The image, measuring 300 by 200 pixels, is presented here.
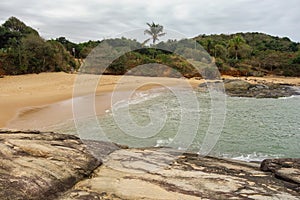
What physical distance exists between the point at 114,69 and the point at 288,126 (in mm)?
25101

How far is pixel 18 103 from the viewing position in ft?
54.0

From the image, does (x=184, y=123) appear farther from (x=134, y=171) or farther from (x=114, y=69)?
(x=114, y=69)

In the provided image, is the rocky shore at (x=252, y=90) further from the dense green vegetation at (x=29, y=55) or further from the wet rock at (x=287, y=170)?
the wet rock at (x=287, y=170)

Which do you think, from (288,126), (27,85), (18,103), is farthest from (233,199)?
(27,85)

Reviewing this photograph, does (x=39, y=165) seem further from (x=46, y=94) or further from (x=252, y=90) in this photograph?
(x=252, y=90)

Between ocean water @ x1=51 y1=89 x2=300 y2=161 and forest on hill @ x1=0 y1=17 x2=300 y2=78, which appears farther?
forest on hill @ x1=0 y1=17 x2=300 y2=78

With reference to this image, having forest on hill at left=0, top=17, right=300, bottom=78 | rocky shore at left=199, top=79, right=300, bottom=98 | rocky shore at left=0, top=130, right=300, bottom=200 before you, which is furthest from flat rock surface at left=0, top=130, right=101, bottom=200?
rocky shore at left=199, top=79, right=300, bottom=98

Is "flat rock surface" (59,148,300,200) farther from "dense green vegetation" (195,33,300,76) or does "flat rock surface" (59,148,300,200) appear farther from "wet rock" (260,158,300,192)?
"dense green vegetation" (195,33,300,76)

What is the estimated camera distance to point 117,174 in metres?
4.98

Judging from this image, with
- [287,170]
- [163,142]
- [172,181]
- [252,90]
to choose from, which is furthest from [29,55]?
[287,170]

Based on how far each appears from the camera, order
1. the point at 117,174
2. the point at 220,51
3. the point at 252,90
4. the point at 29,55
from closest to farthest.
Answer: the point at 117,174, the point at 29,55, the point at 252,90, the point at 220,51

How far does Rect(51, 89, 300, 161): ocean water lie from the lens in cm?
1005

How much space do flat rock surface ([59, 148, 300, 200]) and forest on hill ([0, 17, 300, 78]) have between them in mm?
6787

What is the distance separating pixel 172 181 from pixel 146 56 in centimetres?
1649
